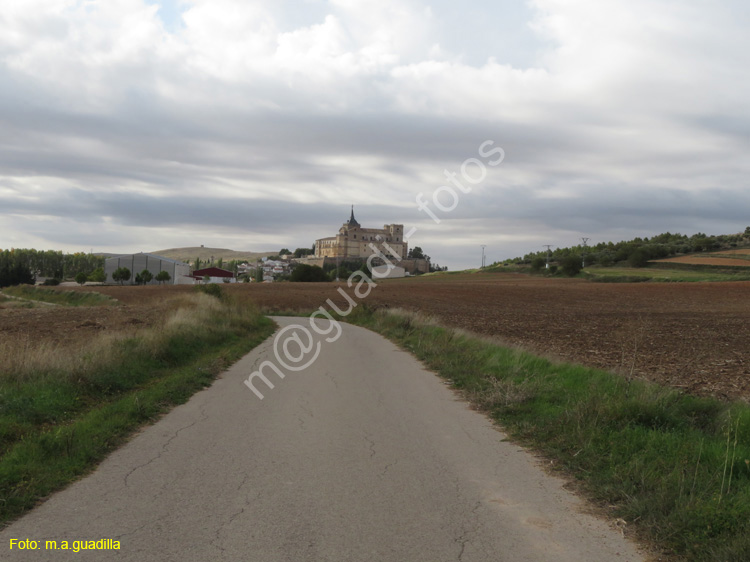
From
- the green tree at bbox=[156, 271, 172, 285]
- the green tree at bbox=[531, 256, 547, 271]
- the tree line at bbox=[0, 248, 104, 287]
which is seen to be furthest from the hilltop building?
the tree line at bbox=[0, 248, 104, 287]

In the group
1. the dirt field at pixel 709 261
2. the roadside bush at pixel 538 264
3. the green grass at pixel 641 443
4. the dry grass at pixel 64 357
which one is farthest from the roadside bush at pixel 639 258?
the dry grass at pixel 64 357

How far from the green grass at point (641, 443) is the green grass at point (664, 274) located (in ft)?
269

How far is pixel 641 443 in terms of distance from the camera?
7121 mm

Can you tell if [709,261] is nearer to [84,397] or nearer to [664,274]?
[664,274]

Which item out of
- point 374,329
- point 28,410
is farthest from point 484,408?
point 374,329

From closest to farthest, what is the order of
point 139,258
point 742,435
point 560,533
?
point 560,533
point 742,435
point 139,258

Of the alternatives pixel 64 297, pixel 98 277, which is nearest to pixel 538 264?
pixel 98 277

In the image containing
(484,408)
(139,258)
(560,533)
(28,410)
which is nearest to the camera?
(560,533)

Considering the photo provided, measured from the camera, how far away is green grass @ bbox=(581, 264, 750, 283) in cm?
8506

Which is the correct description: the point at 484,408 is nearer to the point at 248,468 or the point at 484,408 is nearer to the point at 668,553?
the point at 248,468

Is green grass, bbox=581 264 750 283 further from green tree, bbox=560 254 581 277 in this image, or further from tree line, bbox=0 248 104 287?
tree line, bbox=0 248 104 287

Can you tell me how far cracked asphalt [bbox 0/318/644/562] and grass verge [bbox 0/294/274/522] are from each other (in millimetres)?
311

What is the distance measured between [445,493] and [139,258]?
144536 mm

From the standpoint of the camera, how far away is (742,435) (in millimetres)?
7676
